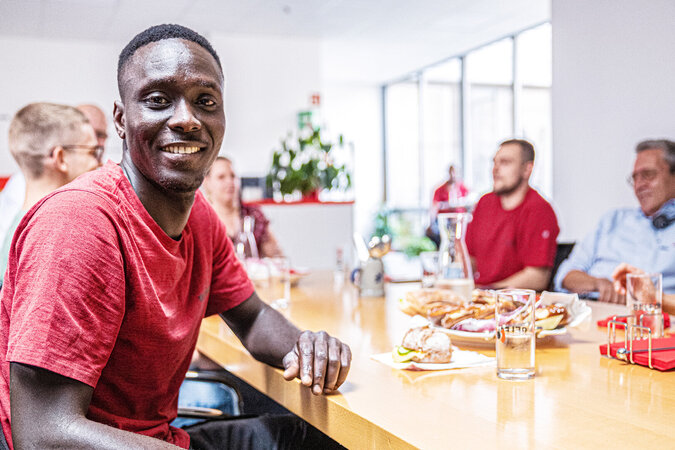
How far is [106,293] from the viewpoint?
36.2 inches

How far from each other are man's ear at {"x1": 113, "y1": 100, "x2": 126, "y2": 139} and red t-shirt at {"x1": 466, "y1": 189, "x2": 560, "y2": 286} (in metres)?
2.02

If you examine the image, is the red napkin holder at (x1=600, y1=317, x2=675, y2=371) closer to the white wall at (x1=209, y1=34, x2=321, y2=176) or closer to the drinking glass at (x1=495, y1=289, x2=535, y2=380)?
the drinking glass at (x1=495, y1=289, x2=535, y2=380)

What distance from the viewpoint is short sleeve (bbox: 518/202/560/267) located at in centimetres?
286

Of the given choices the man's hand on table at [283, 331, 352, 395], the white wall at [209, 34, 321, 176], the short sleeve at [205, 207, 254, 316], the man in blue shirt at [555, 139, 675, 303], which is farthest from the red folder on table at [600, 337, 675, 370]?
the white wall at [209, 34, 321, 176]

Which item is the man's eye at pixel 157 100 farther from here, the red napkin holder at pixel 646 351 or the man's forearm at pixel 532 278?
the man's forearm at pixel 532 278

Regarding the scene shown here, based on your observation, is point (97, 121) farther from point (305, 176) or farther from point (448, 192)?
point (448, 192)

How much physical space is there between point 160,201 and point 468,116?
325 inches

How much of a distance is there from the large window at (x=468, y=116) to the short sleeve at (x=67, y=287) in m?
4.82

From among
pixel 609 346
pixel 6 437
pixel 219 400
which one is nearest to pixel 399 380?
pixel 609 346

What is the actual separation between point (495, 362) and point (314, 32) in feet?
21.4

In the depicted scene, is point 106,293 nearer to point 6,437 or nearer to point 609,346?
point 6,437

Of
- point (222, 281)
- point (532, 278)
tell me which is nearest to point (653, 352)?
point (222, 281)

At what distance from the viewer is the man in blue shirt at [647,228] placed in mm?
2930

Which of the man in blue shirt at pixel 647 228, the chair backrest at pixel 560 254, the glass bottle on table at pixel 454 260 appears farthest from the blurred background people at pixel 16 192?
the man in blue shirt at pixel 647 228
